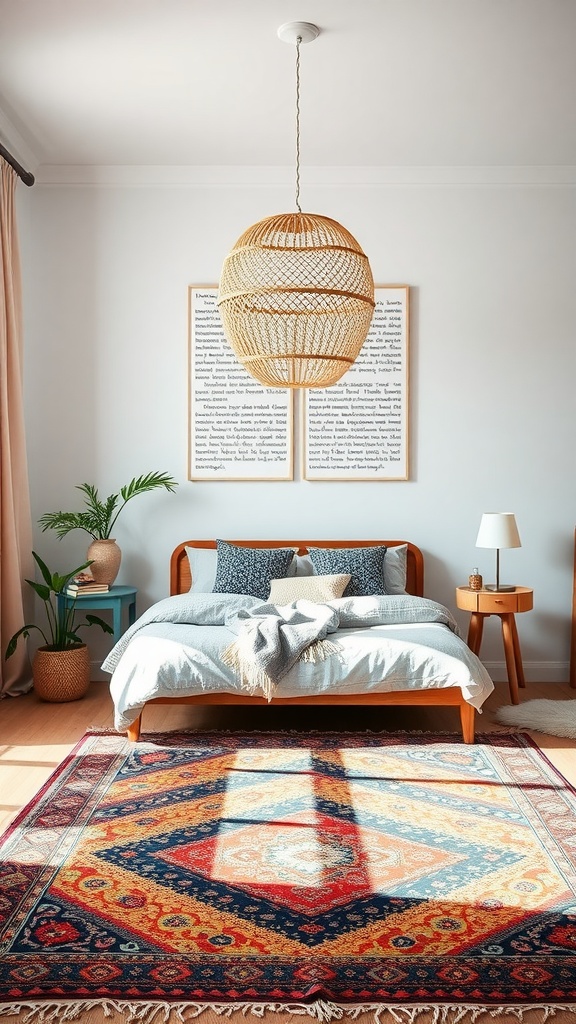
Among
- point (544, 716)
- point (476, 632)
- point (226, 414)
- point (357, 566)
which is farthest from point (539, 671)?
point (226, 414)

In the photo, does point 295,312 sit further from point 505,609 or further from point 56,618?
point 56,618

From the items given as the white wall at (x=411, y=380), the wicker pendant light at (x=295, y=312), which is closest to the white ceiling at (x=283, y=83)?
the white wall at (x=411, y=380)

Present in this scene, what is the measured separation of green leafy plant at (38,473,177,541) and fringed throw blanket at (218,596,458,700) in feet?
3.93

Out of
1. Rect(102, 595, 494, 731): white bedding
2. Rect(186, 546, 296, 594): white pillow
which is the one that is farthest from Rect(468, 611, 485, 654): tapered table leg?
Rect(186, 546, 296, 594): white pillow

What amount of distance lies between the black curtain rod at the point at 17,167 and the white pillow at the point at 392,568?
261cm

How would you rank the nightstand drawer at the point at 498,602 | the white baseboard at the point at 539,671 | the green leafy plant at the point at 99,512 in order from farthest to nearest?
the white baseboard at the point at 539,671 < the green leafy plant at the point at 99,512 < the nightstand drawer at the point at 498,602

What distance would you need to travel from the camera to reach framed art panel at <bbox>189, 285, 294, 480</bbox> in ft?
17.1

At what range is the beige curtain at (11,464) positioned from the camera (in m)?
4.65

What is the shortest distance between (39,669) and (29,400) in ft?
5.34

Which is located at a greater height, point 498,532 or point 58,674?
point 498,532

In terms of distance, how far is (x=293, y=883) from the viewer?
255 cm

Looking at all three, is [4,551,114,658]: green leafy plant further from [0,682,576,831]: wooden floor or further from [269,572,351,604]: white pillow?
[269,572,351,604]: white pillow

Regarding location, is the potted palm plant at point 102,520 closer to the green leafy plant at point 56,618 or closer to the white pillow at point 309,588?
the green leafy plant at point 56,618

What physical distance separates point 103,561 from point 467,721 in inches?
86.6
